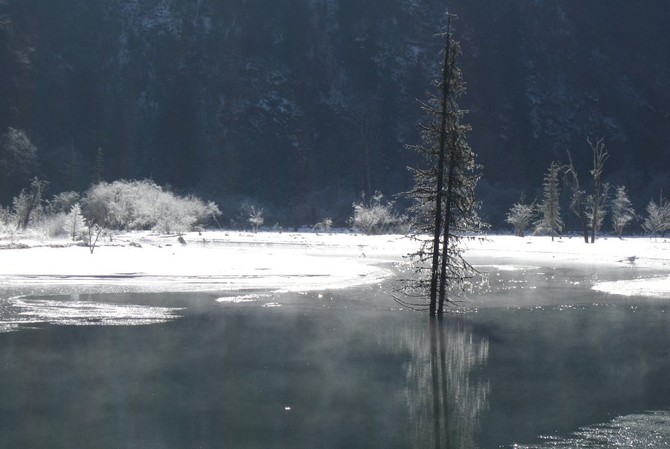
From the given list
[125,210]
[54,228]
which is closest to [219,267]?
[54,228]

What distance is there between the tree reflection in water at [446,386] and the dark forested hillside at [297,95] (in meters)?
120

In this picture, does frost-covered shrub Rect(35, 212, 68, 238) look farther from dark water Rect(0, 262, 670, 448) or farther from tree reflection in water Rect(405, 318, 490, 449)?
tree reflection in water Rect(405, 318, 490, 449)

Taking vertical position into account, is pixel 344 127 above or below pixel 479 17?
below

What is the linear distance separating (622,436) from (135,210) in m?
89.2

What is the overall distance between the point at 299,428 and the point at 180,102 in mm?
140593

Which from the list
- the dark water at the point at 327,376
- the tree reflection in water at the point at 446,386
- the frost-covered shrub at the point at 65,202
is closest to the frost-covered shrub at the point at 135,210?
the frost-covered shrub at the point at 65,202

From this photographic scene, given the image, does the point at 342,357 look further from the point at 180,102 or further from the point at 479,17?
the point at 479,17

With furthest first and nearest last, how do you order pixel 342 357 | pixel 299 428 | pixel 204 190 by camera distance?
1. pixel 204 190
2. pixel 342 357
3. pixel 299 428

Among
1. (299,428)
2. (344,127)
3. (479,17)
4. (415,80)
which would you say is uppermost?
(479,17)

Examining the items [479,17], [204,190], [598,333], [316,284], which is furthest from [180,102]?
[598,333]

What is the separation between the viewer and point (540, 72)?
154 metres

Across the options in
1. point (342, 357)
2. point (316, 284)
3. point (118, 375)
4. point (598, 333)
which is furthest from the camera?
point (316, 284)

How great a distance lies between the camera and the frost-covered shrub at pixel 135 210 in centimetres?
9594

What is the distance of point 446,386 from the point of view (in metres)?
18.0
